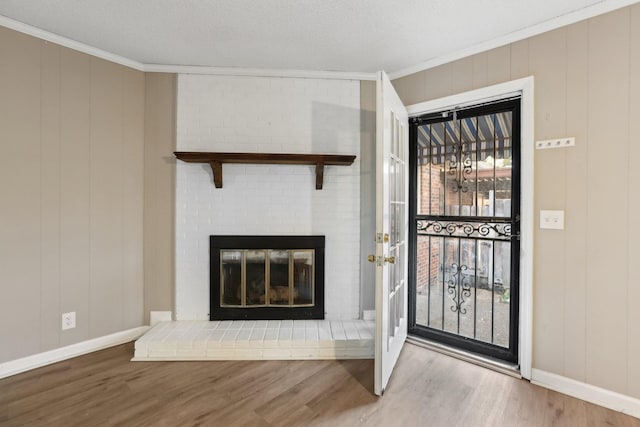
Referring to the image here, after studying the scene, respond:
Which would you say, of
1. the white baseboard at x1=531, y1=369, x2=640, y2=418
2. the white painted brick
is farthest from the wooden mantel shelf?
the white baseboard at x1=531, y1=369, x2=640, y2=418

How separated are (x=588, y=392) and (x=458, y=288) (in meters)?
0.99

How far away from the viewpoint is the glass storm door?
2312 mm

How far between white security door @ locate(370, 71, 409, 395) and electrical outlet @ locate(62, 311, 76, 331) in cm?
243

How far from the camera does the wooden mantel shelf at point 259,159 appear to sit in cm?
257

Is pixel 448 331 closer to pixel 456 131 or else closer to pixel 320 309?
pixel 320 309

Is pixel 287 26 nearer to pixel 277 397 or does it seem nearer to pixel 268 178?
pixel 268 178

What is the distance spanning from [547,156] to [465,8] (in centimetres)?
114

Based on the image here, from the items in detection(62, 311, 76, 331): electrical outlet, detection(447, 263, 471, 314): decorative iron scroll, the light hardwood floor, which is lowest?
the light hardwood floor

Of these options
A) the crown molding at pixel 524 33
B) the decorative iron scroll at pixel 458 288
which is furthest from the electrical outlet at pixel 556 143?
the decorative iron scroll at pixel 458 288

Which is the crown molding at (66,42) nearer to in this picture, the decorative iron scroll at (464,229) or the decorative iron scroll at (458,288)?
the decorative iron scroll at (464,229)

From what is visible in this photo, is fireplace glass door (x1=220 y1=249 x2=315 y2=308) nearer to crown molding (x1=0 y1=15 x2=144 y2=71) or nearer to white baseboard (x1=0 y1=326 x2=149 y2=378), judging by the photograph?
white baseboard (x1=0 y1=326 x2=149 y2=378)

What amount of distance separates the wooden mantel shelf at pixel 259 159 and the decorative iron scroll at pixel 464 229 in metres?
0.92

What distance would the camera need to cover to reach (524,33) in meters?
2.12

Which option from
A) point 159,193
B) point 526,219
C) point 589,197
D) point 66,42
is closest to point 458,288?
point 526,219
